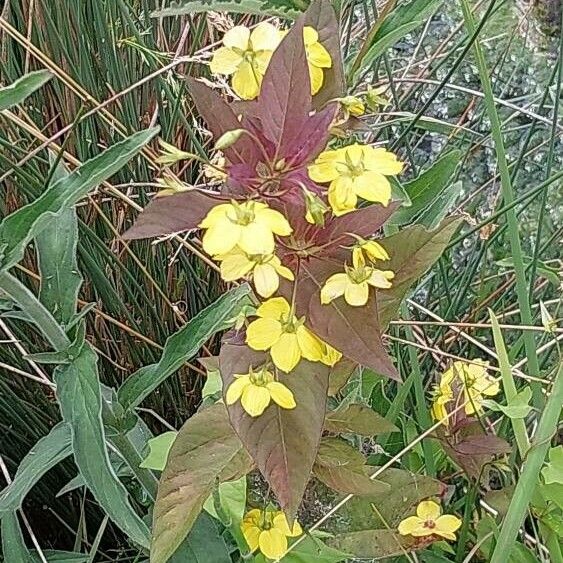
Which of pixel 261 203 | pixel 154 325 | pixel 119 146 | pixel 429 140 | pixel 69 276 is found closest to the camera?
pixel 261 203

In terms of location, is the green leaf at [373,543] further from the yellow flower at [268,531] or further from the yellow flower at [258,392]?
the yellow flower at [258,392]

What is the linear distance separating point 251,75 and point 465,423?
0.33 m

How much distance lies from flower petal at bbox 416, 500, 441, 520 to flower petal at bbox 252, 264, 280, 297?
282 mm

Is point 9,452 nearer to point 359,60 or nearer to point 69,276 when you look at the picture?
point 69,276

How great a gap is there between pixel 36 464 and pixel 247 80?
328 millimetres

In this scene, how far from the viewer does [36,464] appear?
2.00 ft

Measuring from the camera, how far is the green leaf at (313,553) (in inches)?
21.6

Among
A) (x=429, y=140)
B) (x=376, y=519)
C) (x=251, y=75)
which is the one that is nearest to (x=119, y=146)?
(x=251, y=75)

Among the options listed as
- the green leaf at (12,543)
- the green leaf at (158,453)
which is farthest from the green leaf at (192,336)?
the green leaf at (12,543)

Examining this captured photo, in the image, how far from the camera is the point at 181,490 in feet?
1.51

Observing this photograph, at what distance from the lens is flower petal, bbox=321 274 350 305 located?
0.39 metres

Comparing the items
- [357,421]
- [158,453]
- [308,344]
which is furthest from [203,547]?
[308,344]

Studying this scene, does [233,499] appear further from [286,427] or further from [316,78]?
[316,78]

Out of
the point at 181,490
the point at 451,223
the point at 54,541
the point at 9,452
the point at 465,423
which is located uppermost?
the point at 451,223
